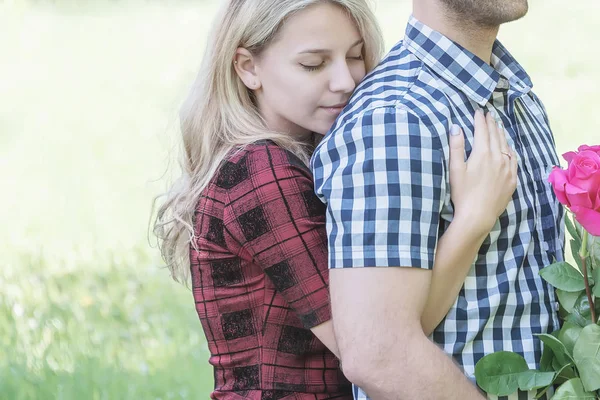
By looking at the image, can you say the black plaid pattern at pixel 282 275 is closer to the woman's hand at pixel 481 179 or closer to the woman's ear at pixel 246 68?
the woman's hand at pixel 481 179

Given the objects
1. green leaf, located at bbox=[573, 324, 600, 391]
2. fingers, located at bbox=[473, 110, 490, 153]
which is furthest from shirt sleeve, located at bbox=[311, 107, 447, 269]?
green leaf, located at bbox=[573, 324, 600, 391]

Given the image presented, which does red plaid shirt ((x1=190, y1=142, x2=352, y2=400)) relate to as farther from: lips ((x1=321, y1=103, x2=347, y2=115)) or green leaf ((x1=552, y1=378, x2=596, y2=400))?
green leaf ((x1=552, y1=378, x2=596, y2=400))

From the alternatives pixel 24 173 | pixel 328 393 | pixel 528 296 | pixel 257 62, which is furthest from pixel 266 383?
pixel 24 173

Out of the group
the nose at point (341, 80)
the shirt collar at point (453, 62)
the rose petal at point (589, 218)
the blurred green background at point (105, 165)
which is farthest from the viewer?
the blurred green background at point (105, 165)

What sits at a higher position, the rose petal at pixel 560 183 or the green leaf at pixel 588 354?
the rose petal at pixel 560 183

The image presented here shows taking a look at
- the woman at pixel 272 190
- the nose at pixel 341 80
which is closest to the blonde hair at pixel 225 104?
the woman at pixel 272 190

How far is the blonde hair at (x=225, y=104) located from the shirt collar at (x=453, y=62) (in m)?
0.16

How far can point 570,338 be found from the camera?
1735 mm

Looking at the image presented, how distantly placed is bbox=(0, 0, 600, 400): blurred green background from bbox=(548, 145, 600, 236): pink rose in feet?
3.45

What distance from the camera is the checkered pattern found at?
163cm

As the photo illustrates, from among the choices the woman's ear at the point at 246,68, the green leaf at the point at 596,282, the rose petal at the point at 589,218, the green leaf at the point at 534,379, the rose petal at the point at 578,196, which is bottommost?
the green leaf at the point at 534,379

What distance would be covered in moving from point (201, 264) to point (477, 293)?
0.58 metres

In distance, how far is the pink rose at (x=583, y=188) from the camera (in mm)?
1594

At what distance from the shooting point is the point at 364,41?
202cm
